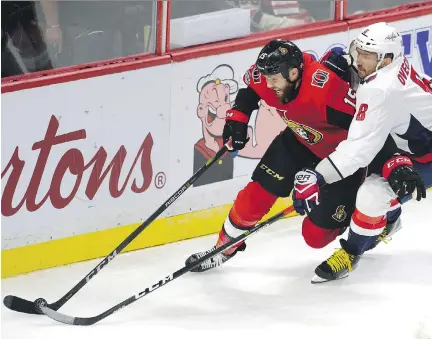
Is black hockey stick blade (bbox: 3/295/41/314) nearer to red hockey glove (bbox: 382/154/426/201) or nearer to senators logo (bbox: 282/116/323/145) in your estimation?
senators logo (bbox: 282/116/323/145)

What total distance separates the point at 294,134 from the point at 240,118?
243mm

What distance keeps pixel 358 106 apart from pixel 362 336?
0.82 m

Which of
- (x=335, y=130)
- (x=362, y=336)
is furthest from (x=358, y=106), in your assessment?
(x=362, y=336)

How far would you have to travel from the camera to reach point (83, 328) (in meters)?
4.45

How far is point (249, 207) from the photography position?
4828mm

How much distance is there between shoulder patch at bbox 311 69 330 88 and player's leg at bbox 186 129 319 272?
1.20 ft

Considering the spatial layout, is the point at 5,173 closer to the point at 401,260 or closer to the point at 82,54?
the point at 82,54

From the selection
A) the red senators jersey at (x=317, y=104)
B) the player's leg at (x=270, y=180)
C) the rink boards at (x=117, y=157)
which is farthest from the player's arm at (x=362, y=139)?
the rink boards at (x=117, y=157)

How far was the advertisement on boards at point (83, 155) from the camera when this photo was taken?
15.9ft

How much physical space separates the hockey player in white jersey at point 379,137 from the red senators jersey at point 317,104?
0.31 feet

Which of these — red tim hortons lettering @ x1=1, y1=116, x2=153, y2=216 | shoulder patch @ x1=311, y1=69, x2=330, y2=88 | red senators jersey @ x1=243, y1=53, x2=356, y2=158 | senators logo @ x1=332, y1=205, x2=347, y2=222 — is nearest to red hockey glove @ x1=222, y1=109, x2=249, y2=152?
red senators jersey @ x1=243, y1=53, x2=356, y2=158

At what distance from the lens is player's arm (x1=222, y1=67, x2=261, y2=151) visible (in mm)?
4723

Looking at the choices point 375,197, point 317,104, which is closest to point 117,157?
point 317,104

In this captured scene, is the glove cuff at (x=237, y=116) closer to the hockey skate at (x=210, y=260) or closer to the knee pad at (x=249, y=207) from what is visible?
the knee pad at (x=249, y=207)
